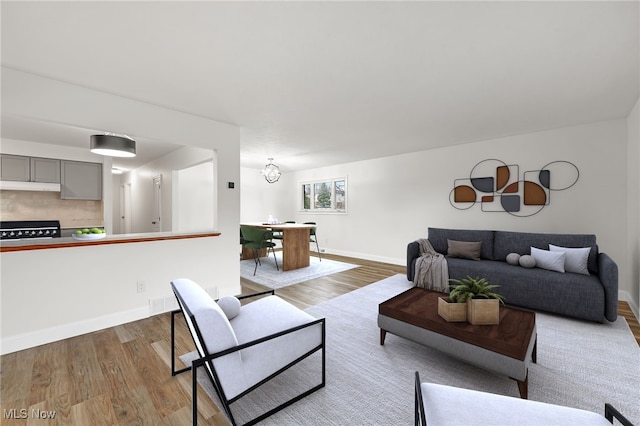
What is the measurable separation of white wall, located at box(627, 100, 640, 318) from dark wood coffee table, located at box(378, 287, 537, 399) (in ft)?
7.24

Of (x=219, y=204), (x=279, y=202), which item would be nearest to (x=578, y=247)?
(x=219, y=204)

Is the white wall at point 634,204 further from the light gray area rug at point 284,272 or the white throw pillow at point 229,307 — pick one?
the white throw pillow at point 229,307

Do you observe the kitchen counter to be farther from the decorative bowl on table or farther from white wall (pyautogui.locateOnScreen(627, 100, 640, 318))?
white wall (pyautogui.locateOnScreen(627, 100, 640, 318))

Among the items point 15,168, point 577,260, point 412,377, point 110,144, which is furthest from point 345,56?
point 15,168

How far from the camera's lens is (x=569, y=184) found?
144 inches

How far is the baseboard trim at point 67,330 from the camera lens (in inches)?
84.4

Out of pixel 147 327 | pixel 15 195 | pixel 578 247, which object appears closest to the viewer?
pixel 147 327

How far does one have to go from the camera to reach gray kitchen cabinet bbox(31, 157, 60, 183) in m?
4.23

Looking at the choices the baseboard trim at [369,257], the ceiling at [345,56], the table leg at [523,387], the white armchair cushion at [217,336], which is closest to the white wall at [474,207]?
the baseboard trim at [369,257]

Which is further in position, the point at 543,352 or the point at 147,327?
the point at 147,327

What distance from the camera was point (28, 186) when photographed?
4121mm

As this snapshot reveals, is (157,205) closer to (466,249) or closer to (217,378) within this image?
(217,378)

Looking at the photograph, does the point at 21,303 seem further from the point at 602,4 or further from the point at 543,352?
the point at 602,4

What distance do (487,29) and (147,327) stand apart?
12.7ft
